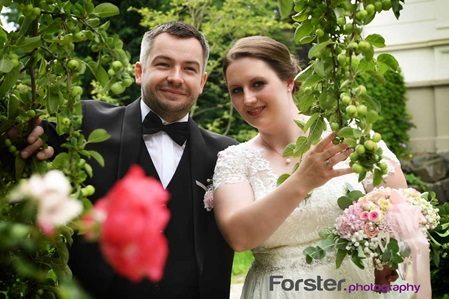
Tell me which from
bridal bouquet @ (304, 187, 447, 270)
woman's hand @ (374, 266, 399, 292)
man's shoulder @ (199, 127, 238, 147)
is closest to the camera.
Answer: bridal bouquet @ (304, 187, 447, 270)

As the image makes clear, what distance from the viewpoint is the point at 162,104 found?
9.14 ft

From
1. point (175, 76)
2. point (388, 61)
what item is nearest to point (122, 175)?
point (175, 76)

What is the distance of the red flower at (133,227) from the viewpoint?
53 centimetres

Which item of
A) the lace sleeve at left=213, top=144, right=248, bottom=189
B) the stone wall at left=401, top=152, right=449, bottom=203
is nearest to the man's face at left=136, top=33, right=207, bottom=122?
the lace sleeve at left=213, top=144, right=248, bottom=189

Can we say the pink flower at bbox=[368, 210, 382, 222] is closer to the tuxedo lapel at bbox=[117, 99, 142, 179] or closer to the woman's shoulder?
the woman's shoulder

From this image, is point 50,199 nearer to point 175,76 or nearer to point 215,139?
point 175,76

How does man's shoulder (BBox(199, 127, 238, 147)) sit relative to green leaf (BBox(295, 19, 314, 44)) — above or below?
above

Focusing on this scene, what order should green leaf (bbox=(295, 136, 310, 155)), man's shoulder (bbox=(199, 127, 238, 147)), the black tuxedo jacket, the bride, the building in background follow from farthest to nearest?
the building in background < man's shoulder (bbox=(199, 127, 238, 147)) < the black tuxedo jacket < the bride < green leaf (bbox=(295, 136, 310, 155))

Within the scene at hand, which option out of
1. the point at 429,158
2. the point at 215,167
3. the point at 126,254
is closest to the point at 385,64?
the point at 215,167

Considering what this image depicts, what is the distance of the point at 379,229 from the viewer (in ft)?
6.75

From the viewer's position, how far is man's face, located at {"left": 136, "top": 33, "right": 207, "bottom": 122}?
2.74m

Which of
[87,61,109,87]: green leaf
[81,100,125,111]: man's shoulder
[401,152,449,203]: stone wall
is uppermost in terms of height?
[401,152,449,203]: stone wall

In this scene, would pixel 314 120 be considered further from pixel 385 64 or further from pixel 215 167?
pixel 215 167

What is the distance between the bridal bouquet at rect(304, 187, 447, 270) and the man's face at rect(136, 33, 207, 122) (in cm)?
103
